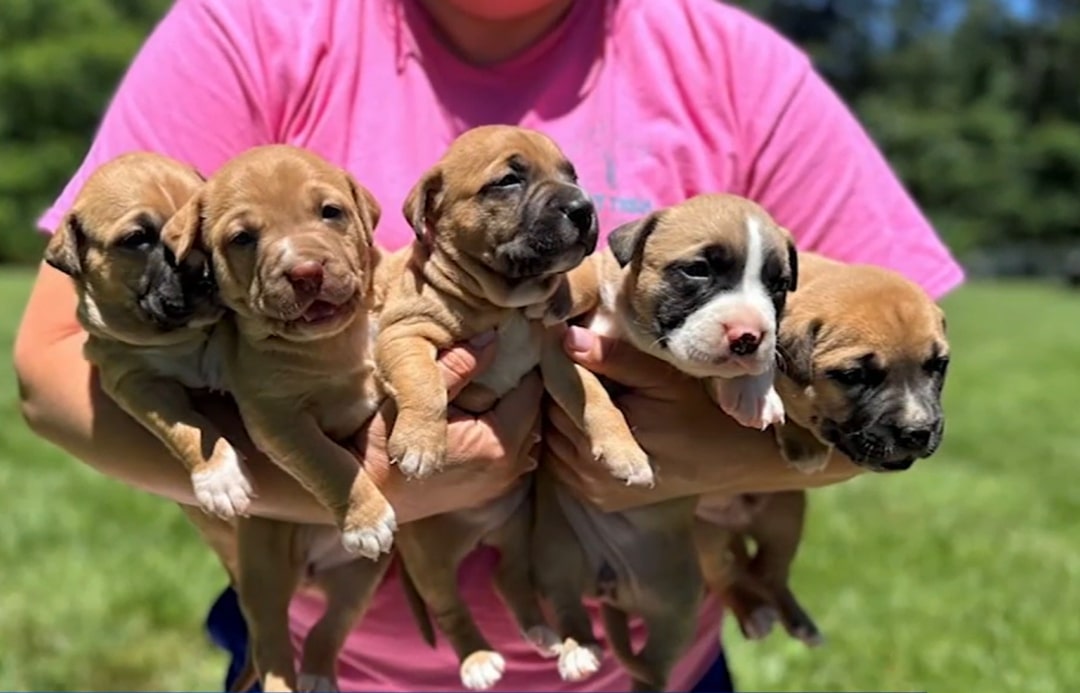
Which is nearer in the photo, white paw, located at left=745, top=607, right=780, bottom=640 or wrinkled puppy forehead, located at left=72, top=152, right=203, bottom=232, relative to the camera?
wrinkled puppy forehead, located at left=72, top=152, right=203, bottom=232

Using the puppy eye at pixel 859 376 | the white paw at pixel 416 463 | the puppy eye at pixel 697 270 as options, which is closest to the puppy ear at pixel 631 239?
the puppy eye at pixel 697 270

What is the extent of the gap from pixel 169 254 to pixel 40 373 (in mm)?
708

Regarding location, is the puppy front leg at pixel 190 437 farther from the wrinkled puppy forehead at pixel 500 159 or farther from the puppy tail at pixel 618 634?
A: the puppy tail at pixel 618 634

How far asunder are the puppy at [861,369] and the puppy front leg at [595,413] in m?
0.35

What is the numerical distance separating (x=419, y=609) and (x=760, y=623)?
3.03 ft

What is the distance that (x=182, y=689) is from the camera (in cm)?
529

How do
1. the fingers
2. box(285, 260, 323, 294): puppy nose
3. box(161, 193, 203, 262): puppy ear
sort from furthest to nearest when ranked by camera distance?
the fingers → box(161, 193, 203, 262): puppy ear → box(285, 260, 323, 294): puppy nose

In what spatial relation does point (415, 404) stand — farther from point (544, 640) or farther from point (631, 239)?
point (544, 640)

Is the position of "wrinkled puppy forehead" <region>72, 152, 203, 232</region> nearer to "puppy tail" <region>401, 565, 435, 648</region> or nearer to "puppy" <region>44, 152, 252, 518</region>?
"puppy" <region>44, 152, 252, 518</region>

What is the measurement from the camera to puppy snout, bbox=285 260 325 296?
7.72ft

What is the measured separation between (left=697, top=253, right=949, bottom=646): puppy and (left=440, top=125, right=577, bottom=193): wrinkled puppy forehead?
57cm

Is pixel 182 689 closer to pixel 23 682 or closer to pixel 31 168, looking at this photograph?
pixel 23 682

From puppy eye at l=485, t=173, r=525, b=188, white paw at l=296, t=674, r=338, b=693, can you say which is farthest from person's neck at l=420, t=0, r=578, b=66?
white paw at l=296, t=674, r=338, b=693

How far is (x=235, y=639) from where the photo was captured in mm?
3518
